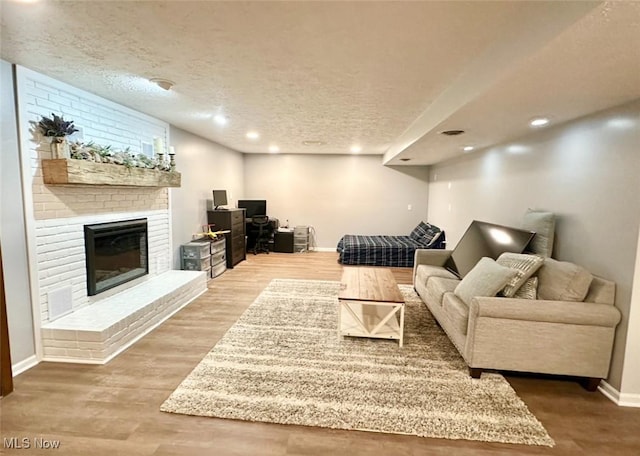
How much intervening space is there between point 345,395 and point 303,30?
7.56 feet

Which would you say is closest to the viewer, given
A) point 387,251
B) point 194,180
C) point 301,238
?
point 194,180

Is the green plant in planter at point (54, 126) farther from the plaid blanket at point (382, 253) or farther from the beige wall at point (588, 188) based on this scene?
the plaid blanket at point (382, 253)

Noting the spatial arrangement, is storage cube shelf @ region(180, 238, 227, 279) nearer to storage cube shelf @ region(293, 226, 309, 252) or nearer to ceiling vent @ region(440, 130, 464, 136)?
storage cube shelf @ region(293, 226, 309, 252)

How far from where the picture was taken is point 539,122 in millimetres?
2723

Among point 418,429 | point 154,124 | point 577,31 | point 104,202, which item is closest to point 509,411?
point 418,429

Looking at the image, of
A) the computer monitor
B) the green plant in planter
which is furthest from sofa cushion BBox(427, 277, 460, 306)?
the computer monitor

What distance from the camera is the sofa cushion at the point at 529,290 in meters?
2.45

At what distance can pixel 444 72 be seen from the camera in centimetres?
226

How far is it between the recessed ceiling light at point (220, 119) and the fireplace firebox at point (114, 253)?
60.3 inches

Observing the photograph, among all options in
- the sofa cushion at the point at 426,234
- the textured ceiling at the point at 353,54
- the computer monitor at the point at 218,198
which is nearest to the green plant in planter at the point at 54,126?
the textured ceiling at the point at 353,54

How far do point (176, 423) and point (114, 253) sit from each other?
2.15m

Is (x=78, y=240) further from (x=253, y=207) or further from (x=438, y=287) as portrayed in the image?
(x=253, y=207)

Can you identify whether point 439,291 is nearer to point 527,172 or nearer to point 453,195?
point 527,172

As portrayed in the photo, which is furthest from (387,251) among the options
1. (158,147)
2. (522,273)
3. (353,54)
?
(353,54)
